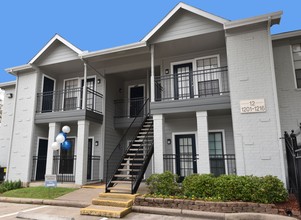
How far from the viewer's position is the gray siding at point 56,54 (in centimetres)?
1169

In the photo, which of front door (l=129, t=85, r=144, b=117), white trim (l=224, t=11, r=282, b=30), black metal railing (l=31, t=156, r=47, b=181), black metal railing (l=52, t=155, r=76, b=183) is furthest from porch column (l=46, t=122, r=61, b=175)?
white trim (l=224, t=11, r=282, b=30)

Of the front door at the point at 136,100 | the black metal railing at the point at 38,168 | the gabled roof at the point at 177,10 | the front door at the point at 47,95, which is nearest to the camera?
the gabled roof at the point at 177,10

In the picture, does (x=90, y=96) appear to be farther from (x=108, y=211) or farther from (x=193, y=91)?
(x=108, y=211)

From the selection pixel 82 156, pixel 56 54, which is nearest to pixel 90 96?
pixel 56 54

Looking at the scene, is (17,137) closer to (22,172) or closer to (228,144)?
(22,172)

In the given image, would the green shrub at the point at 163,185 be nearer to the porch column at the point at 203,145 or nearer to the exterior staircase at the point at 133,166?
the exterior staircase at the point at 133,166

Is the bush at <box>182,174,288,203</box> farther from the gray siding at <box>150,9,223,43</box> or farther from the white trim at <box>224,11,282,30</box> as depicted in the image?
the gray siding at <box>150,9,223,43</box>

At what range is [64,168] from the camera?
12188 millimetres

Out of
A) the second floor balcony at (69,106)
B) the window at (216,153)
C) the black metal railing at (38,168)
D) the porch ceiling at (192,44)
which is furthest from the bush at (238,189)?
the black metal railing at (38,168)

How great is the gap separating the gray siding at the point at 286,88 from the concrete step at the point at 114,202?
255 inches

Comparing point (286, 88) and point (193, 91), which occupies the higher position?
point (193, 91)

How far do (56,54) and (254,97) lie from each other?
954 cm

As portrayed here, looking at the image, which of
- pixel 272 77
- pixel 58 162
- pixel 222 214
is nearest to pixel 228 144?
pixel 272 77

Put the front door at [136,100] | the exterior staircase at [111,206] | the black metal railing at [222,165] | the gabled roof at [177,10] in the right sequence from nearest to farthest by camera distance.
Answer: the exterior staircase at [111,206]
the gabled roof at [177,10]
the black metal railing at [222,165]
the front door at [136,100]
